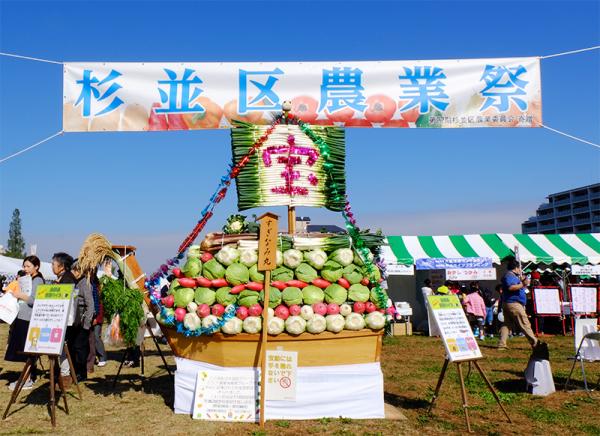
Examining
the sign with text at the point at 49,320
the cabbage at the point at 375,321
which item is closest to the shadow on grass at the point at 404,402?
the cabbage at the point at 375,321

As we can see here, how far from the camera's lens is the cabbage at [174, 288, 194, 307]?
621cm

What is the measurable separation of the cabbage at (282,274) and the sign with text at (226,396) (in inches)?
42.8

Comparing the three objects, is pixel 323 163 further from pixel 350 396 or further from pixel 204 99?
pixel 350 396

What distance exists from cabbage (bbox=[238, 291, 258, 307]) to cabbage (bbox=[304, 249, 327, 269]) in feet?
2.46

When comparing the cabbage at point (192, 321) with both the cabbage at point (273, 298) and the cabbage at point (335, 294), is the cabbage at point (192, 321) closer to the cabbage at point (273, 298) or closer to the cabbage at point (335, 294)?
the cabbage at point (273, 298)

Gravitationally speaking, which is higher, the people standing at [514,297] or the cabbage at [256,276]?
the cabbage at [256,276]

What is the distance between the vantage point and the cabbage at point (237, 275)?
241 inches

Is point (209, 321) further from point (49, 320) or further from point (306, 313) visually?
point (49, 320)

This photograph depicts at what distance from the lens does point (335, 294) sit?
6070 millimetres

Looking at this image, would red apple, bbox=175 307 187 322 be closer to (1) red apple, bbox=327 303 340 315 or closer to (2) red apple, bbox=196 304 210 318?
(2) red apple, bbox=196 304 210 318

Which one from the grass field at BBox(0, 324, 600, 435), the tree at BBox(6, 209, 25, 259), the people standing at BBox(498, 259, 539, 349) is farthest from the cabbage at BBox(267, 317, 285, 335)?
the tree at BBox(6, 209, 25, 259)

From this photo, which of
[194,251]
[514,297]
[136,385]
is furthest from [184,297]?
[514,297]

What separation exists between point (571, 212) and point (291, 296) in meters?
126

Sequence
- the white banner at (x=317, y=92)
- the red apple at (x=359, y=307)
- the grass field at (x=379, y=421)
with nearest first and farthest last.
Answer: the grass field at (x=379, y=421), the red apple at (x=359, y=307), the white banner at (x=317, y=92)
